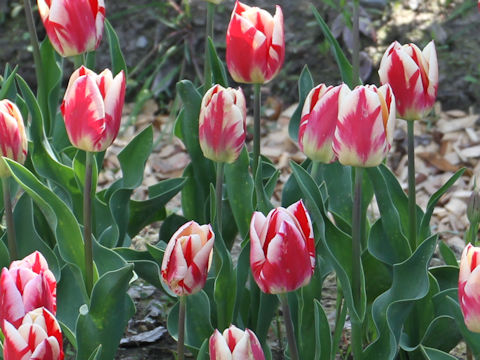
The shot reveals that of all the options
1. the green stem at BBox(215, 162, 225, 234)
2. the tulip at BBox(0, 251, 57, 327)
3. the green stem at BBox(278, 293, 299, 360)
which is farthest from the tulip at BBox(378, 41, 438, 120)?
the tulip at BBox(0, 251, 57, 327)

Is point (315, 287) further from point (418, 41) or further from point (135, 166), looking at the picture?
point (418, 41)

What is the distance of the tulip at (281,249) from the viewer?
1180mm

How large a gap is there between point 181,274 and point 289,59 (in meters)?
2.05

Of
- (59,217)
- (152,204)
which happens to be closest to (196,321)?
(59,217)

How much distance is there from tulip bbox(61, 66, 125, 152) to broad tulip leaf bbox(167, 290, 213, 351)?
31cm

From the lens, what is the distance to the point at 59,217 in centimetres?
149

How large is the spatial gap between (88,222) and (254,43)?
1.27 ft

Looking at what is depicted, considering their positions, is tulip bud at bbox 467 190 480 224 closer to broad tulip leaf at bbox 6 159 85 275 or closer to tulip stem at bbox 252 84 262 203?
tulip stem at bbox 252 84 262 203

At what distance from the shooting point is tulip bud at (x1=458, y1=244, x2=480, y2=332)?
114 cm

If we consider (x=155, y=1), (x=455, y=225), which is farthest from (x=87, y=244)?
(x=155, y=1)

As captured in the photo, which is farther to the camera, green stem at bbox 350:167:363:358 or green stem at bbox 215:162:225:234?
green stem at bbox 215:162:225:234

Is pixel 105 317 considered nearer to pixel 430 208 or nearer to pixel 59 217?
pixel 59 217

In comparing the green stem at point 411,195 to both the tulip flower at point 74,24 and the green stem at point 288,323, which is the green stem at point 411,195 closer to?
the green stem at point 288,323

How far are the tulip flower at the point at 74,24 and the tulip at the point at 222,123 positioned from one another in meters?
0.33
